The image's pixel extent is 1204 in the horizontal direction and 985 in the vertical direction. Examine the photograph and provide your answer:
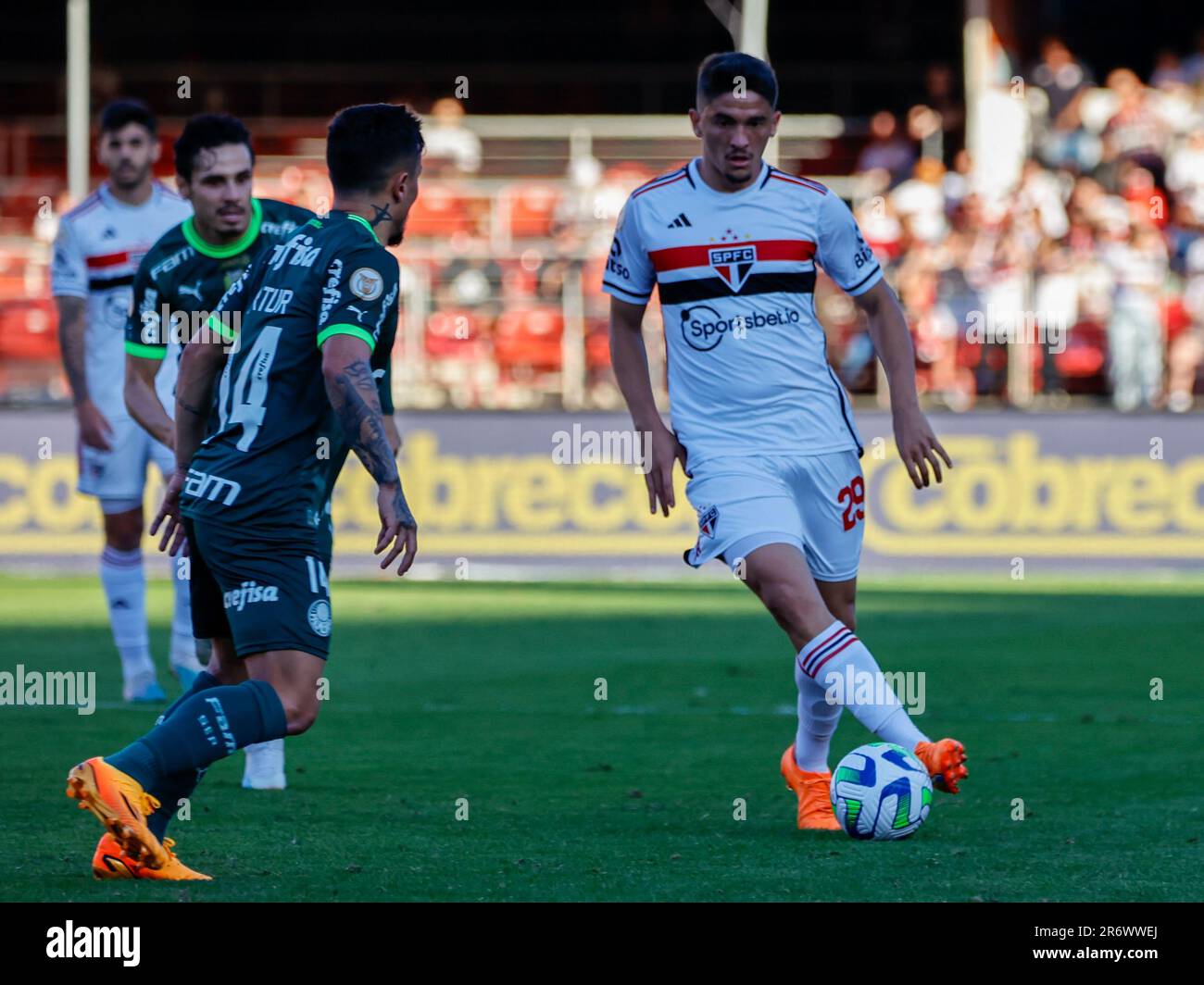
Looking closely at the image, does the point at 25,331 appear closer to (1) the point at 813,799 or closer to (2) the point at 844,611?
(2) the point at 844,611

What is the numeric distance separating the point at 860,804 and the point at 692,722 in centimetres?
309

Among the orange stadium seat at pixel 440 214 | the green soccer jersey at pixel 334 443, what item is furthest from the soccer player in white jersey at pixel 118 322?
the orange stadium seat at pixel 440 214

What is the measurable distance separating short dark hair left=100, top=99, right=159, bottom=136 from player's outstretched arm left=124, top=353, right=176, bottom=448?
5.95 ft

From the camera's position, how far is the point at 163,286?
7844 mm

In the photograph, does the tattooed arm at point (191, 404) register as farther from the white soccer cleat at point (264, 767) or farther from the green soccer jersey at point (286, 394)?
the white soccer cleat at point (264, 767)

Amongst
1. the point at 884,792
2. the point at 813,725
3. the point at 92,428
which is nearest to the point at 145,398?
the point at 92,428

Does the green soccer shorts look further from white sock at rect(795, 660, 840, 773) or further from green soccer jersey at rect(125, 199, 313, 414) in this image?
green soccer jersey at rect(125, 199, 313, 414)

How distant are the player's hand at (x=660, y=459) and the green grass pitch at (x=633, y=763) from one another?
3.43 feet

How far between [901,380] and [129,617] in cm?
443

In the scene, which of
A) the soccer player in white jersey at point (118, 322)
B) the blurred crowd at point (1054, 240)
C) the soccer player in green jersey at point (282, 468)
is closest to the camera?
the soccer player in green jersey at point (282, 468)

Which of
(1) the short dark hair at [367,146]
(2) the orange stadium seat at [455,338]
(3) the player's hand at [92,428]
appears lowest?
(3) the player's hand at [92,428]

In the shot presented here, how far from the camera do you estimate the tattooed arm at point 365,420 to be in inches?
203

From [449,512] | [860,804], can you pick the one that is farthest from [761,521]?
[449,512]

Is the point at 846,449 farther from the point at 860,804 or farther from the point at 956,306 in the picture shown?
the point at 956,306
